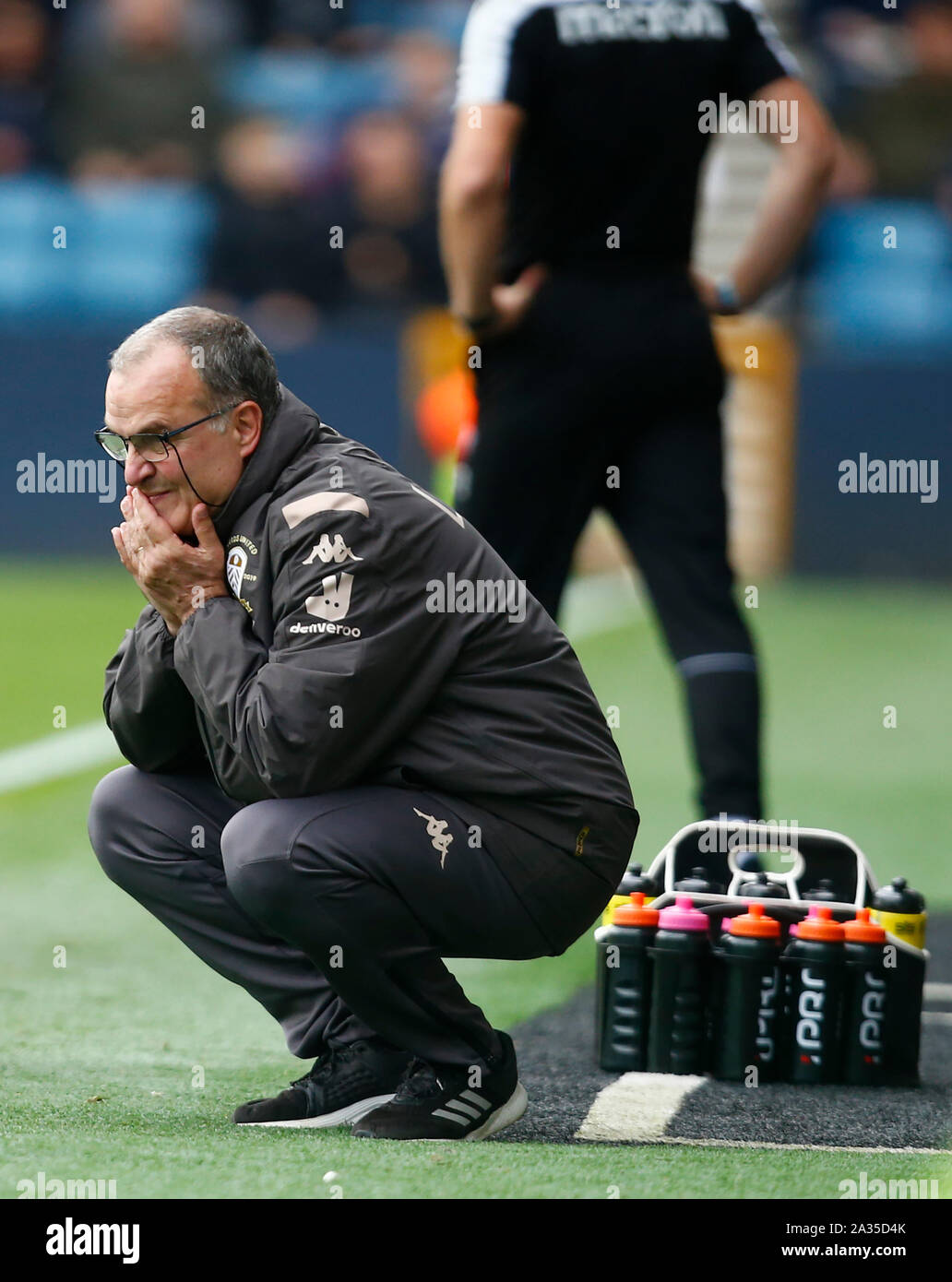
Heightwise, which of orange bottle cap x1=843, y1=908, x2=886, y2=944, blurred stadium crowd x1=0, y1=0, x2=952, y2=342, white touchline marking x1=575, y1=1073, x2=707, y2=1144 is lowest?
white touchline marking x1=575, y1=1073, x2=707, y2=1144

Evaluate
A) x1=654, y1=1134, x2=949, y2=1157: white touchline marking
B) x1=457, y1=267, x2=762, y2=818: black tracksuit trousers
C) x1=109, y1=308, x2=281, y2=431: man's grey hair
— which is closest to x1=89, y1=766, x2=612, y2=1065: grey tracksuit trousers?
x1=654, y1=1134, x2=949, y2=1157: white touchline marking

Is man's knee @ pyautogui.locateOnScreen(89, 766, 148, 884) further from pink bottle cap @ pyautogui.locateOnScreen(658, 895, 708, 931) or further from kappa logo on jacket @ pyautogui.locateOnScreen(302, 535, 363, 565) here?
pink bottle cap @ pyautogui.locateOnScreen(658, 895, 708, 931)

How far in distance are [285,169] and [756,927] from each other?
11.4 meters

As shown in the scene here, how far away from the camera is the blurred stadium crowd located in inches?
543

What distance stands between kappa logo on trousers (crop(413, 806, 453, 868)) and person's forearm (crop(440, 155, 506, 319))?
5.65 feet

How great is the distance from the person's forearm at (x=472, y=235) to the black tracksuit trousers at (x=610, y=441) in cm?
16

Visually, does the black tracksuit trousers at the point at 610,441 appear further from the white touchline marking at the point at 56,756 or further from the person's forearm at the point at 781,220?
the white touchline marking at the point at 56,756

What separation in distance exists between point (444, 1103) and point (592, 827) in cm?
51

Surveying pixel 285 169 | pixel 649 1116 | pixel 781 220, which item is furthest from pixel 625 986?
pixel 285 169

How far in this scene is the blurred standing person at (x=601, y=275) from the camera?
479 cm

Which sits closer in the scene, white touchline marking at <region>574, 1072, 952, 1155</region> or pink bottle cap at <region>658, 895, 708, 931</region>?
white touchline marking at <region>574, 1072, 952, 1155</region>

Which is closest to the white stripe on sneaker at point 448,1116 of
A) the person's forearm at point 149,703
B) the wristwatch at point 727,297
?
the person's forearm at point 149,703
